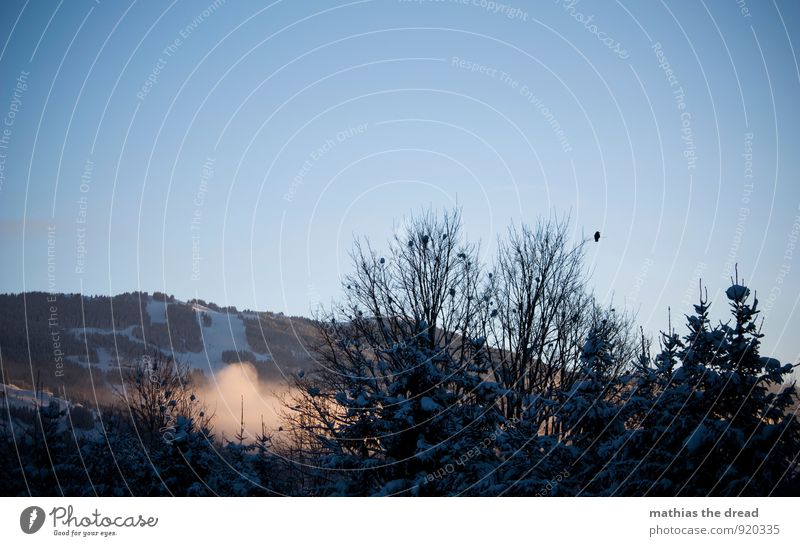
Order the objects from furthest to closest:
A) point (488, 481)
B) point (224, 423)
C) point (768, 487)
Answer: point (224, 423)
point (488, 481)
point (768, 487)

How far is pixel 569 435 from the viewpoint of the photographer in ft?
76.2

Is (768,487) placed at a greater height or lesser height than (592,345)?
lesser

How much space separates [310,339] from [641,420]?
20.7 m

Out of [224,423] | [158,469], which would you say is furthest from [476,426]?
[224,423]
